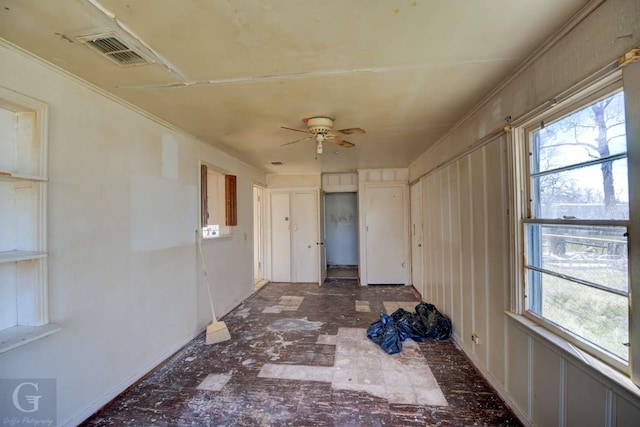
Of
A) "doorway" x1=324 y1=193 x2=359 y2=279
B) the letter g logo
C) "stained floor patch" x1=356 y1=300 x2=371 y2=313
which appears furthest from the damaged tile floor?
"doorway" x1=324 y1=193 x2=359 y2=279

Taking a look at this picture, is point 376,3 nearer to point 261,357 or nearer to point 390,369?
point 390,369

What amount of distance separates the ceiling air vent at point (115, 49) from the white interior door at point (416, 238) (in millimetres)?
4090

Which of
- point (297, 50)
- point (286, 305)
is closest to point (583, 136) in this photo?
point (297, 50)

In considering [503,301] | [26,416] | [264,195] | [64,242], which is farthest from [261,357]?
[264,195]

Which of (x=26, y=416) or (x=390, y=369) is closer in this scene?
(x=26, y=416)

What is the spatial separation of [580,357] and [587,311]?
24 centimetres

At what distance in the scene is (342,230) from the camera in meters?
8.31

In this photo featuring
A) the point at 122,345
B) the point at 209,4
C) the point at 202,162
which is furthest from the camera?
the point at 202,162

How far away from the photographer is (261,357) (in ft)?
9.29

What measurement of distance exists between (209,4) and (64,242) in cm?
179

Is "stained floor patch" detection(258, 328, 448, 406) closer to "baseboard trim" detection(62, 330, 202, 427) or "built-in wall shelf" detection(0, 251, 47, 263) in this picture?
"baseboard trim" detection(62, 330, 202, 427)

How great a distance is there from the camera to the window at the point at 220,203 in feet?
13.4

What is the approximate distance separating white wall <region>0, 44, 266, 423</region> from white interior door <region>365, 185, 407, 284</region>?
350cm

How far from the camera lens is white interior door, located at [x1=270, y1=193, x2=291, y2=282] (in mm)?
6070
